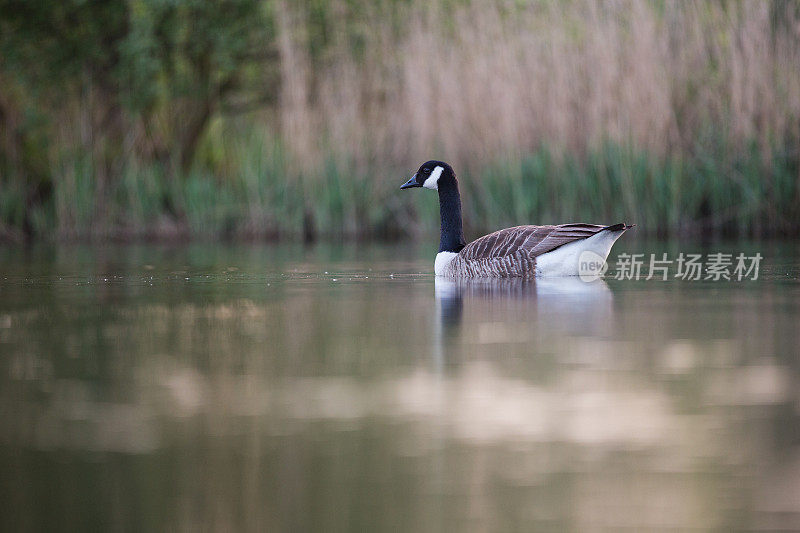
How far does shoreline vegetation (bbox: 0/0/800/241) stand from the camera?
40.7 feet

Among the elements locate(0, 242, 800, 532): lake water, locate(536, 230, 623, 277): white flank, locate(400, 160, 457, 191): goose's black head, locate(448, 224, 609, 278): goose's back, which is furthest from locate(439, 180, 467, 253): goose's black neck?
locate(0, 242, 800, 532): lake water

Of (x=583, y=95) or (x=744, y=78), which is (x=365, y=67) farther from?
(x=744, y=78)

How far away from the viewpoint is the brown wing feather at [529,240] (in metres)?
7.99

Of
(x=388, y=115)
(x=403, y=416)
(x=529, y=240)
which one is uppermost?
(x=388, y=115)

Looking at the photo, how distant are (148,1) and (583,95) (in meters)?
6.14

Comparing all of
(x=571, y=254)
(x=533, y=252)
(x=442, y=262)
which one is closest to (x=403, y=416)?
(x=533, y=252)

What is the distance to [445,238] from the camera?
365 inches

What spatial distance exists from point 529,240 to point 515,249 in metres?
0.12

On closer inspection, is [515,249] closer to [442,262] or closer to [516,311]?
[442,262]

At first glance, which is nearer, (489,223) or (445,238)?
(445,238)

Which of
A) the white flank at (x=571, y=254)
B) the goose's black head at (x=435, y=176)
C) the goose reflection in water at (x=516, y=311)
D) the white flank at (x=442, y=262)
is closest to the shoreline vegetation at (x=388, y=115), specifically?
the goose's black head at (x=435, y=176)

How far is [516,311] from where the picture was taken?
6105mm

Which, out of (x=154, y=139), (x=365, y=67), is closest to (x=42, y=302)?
(x=365, y=67)

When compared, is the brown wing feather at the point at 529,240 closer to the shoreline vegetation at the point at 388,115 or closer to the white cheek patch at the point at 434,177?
the white cheek patch at the point at 434,177
